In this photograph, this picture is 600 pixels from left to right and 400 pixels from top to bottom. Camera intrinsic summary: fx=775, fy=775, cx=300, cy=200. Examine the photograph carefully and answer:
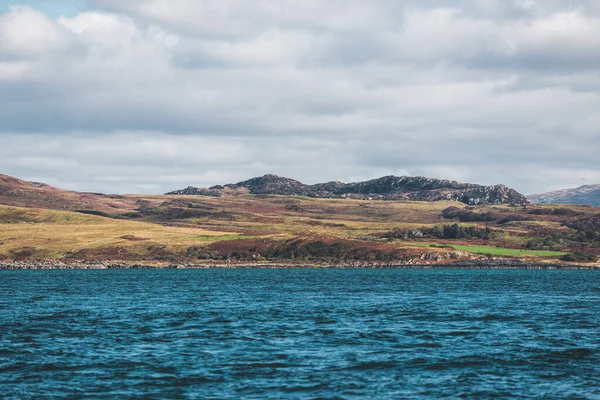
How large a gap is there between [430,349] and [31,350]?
25.6 m

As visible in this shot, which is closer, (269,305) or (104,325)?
(104,325)

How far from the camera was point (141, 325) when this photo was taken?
61.8 metres

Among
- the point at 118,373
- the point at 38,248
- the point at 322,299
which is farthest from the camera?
the point at 38,248

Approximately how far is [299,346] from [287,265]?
12853cm

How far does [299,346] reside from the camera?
5088cm

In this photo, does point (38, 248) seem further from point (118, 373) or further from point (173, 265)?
point (118, 373)

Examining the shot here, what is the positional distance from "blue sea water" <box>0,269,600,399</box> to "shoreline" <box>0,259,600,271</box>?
3205 inches

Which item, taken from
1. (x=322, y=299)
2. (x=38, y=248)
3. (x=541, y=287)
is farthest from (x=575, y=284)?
(x=38, y=248)

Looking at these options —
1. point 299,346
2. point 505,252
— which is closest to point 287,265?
point 505,252

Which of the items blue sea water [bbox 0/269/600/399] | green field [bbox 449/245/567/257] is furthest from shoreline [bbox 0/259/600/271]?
blue sea water [bbox 0/269/600/399]

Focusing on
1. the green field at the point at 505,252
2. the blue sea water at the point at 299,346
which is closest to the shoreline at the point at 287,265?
the green field at the point at 505,252

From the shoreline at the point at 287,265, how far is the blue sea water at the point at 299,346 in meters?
81.4

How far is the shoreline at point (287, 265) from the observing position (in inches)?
6828

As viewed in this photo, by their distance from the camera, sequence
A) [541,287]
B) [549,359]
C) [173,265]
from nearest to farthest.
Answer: [549,359] < [541,287] < [173,265]
